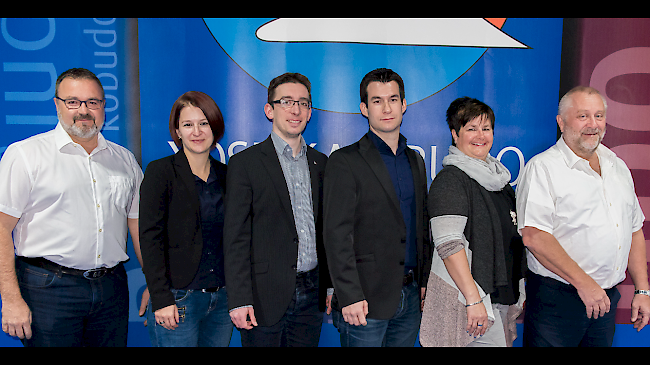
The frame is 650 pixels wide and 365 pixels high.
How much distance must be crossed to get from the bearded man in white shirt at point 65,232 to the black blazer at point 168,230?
365 millimetres

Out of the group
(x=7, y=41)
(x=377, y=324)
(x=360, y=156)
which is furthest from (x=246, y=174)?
(x=7, y=41)

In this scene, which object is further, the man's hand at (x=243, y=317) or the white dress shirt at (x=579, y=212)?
the white dress shirt at (x=579, y=212)

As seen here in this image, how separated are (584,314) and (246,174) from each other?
220cm

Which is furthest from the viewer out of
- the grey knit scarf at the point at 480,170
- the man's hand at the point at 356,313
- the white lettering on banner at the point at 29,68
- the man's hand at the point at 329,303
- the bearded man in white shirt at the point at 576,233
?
the white lettering on banner at the point at 29,68

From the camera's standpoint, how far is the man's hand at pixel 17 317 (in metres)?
2.06

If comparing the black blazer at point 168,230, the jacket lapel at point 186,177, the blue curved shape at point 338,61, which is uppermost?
the blue curved shape at point 338,61

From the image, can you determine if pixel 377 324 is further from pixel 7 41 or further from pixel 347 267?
pixel 7 41

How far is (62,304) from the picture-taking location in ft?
6.86

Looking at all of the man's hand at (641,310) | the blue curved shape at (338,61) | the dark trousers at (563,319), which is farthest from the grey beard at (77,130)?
the man's hand at (641,310)

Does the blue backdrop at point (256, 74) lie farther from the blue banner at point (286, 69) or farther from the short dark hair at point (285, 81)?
the short dark hair at point (285, 81)

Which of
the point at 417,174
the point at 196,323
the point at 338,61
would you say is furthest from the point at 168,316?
the point at 338,61

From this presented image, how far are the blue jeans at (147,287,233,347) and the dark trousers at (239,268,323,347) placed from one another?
0.20 metres

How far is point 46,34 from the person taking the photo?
290cm

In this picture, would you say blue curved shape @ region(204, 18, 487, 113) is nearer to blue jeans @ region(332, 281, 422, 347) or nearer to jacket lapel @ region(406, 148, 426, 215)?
jacket lapel @ region(406, 148, 426, 215)
